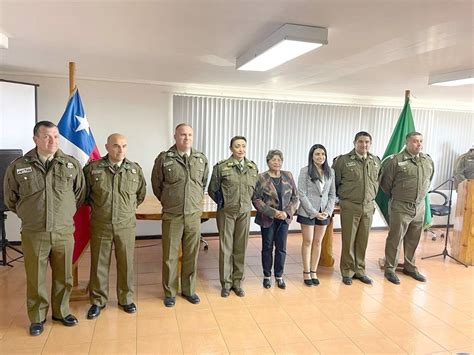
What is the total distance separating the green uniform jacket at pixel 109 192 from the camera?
2.97 metres

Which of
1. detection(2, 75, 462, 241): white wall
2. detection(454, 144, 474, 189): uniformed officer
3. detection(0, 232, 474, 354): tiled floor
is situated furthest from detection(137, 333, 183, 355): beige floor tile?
detection(454, 144, 474, 189): uniformed officer

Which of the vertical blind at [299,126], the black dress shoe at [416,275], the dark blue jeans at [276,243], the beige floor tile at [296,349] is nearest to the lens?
the beige floor tile at [296,349]

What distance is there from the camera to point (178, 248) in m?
3.36

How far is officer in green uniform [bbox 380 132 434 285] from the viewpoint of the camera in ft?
12.9

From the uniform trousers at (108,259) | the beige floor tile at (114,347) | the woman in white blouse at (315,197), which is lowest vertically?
the beige floor tile at (114,347)

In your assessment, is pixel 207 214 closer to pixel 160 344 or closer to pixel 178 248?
pixel 178 248

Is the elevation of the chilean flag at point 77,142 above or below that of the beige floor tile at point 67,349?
above

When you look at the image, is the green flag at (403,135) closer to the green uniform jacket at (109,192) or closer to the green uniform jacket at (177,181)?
the green uniform jacket at (177,181)

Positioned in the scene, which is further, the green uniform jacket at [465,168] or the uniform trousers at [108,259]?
the green uniform jacket at [465,168]

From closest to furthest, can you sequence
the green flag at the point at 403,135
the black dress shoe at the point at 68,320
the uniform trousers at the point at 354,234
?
1. the black dress shoe at the point at 68,320
2. the uniform trousers at the point at 354,234
3. the green flag at the point at 403,135

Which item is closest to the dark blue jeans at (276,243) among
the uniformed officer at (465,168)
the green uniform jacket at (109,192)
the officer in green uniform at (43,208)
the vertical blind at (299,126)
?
the green uniform jacket at (109,192)

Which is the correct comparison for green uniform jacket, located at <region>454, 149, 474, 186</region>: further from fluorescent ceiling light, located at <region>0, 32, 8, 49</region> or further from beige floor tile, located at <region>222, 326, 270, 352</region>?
fluorescent ceiling light, located at <region>0, 32, 8, 49</region>

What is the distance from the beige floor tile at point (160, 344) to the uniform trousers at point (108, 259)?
571mm

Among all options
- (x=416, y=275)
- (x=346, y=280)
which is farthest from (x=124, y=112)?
(x=416, y=275)
